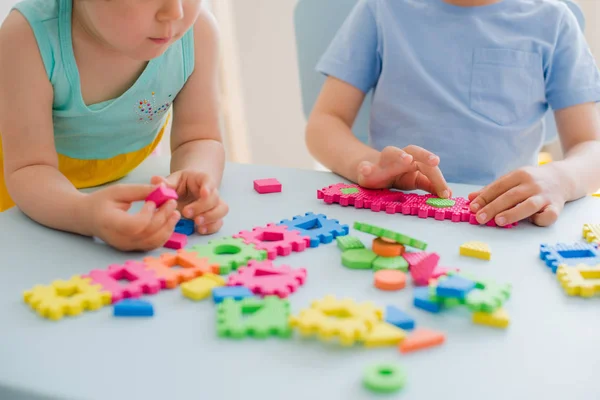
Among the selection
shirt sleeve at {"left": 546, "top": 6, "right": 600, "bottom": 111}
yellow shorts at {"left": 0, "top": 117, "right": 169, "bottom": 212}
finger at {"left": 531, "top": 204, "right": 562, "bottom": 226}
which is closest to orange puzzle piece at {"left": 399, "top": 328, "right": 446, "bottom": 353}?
finger at {"left": 531, "top": 204, "right": 562, "bottom": 226}

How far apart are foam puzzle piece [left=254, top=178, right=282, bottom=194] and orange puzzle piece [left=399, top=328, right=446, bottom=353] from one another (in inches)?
15.6

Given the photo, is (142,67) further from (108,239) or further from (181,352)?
(181,352)

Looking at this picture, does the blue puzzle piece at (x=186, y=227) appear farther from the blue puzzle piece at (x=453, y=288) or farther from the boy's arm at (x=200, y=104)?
the blue puzzle piece at (x=453, y=288)

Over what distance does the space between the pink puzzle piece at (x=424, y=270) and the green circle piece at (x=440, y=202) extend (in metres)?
0.20

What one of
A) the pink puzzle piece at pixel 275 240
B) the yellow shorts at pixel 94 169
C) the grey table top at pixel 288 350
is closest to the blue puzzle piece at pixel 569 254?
the grey table top at pixel 288 350

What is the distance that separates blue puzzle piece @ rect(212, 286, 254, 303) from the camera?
51 centimetres

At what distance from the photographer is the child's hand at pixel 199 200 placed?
67 centimetres

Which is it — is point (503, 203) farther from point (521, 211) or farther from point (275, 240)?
point (275, 240)

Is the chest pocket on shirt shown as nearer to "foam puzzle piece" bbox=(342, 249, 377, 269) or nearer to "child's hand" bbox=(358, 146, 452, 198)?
"child's hand" bbox=(358, 146, 452, 198)

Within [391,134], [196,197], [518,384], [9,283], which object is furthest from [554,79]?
[9,283]

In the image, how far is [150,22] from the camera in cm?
66

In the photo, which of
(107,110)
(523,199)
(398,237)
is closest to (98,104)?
(107,110)

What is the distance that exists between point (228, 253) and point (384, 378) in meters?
0.27

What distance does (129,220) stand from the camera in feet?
1.99
